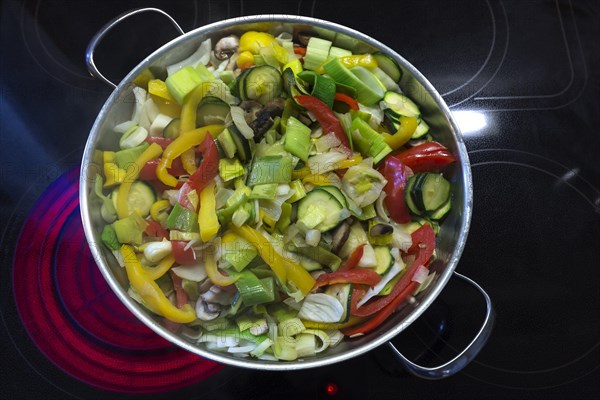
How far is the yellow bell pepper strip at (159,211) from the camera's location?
5.42 ft

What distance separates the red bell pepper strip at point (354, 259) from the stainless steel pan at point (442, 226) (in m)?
0.22

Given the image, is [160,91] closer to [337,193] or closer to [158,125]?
[158,125]

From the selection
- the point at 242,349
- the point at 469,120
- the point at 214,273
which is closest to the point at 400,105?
the point at 469,120

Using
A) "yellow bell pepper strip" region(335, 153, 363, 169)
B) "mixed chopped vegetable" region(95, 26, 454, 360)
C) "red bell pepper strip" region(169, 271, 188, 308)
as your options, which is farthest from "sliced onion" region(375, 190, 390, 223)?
"red bell pepper strip" region(169, 271, 188, 308)

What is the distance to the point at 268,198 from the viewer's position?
1581 mm

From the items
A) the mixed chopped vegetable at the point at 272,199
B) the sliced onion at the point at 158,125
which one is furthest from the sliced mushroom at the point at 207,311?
the sliced onion at the point at 158,125

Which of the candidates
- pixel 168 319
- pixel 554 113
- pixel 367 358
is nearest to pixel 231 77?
pixel 168 319

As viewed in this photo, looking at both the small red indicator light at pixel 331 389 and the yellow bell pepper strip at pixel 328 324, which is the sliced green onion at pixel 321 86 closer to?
the yellow bell pepper strip at pixel 328 324

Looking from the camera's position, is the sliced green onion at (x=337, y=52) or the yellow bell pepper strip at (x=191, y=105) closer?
the yellow bell pepper strip at (x=191, y=105)

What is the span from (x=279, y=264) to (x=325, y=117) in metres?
0.50

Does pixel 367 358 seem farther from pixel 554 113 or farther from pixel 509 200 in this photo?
pixel 554 113

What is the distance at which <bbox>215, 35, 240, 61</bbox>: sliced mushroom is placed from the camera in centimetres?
180

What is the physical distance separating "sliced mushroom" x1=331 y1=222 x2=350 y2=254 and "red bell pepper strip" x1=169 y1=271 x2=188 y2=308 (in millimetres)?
487

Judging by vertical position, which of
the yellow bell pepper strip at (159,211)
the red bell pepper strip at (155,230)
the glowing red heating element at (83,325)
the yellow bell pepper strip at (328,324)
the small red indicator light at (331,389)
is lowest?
the small red indicator light at (331,389)
